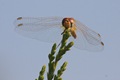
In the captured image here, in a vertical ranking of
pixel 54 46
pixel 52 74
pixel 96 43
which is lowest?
pixel 52 74

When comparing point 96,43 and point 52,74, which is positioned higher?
point 96,43

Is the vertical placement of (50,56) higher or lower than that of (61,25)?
lower

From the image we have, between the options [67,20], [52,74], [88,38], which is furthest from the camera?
[88,38]

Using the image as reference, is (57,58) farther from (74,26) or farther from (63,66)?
(74,26)

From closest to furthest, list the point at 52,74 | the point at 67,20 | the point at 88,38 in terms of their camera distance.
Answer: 1. the point at 52,74
2. the point at 67,20
3. the point at 88,38

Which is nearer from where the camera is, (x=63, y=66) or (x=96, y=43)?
(x=63, y=66)

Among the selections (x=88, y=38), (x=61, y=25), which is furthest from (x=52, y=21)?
(x=88, y=38)

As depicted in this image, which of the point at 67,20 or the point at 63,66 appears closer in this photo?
the point at 63,66

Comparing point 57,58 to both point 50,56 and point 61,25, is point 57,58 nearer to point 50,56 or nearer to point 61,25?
point 50,56

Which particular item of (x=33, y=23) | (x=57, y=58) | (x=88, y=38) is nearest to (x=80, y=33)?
(x=88, y=38)
